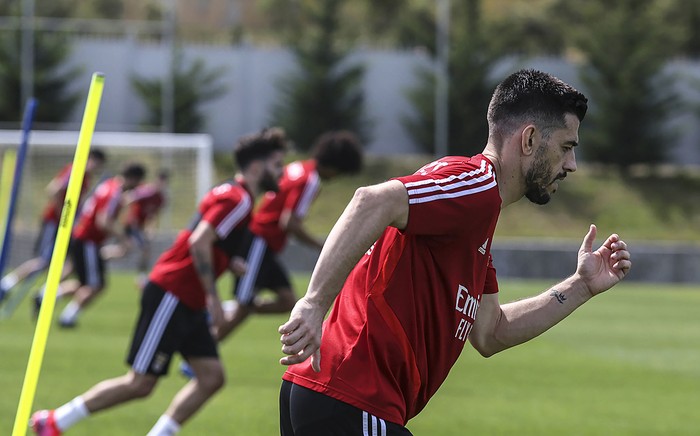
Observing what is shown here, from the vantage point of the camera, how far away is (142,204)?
→ 25.3m

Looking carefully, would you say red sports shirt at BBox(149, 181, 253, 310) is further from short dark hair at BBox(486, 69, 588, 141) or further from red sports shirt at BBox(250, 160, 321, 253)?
short dark hair at BBox(486, 69, 588, 141)

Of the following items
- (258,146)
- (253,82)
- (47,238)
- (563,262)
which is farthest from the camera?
(253,82)

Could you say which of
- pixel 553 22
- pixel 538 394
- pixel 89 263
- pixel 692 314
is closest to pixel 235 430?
pixel 538 394

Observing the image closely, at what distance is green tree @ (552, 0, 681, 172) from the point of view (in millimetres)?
42875

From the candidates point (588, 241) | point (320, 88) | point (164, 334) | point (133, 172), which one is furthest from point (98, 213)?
point (320, 88)

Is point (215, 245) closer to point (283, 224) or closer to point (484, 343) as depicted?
point (283, 224)

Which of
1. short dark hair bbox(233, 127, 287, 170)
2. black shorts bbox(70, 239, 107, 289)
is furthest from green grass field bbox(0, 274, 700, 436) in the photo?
short dark hair bbox(233, 127, 287, 170)

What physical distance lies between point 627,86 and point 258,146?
118 ft

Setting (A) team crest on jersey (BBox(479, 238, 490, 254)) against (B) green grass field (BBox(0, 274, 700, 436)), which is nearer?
(A) team crest on jersey (BBox(479, 238, 490, 254))

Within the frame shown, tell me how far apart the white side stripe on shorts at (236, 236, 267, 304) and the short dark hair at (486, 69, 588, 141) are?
8370 millimetres

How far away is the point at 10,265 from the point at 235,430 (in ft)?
64.7

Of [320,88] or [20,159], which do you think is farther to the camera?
[320,88]

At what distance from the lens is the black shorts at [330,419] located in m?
4.02

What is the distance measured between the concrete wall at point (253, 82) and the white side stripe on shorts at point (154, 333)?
34.8 metres
